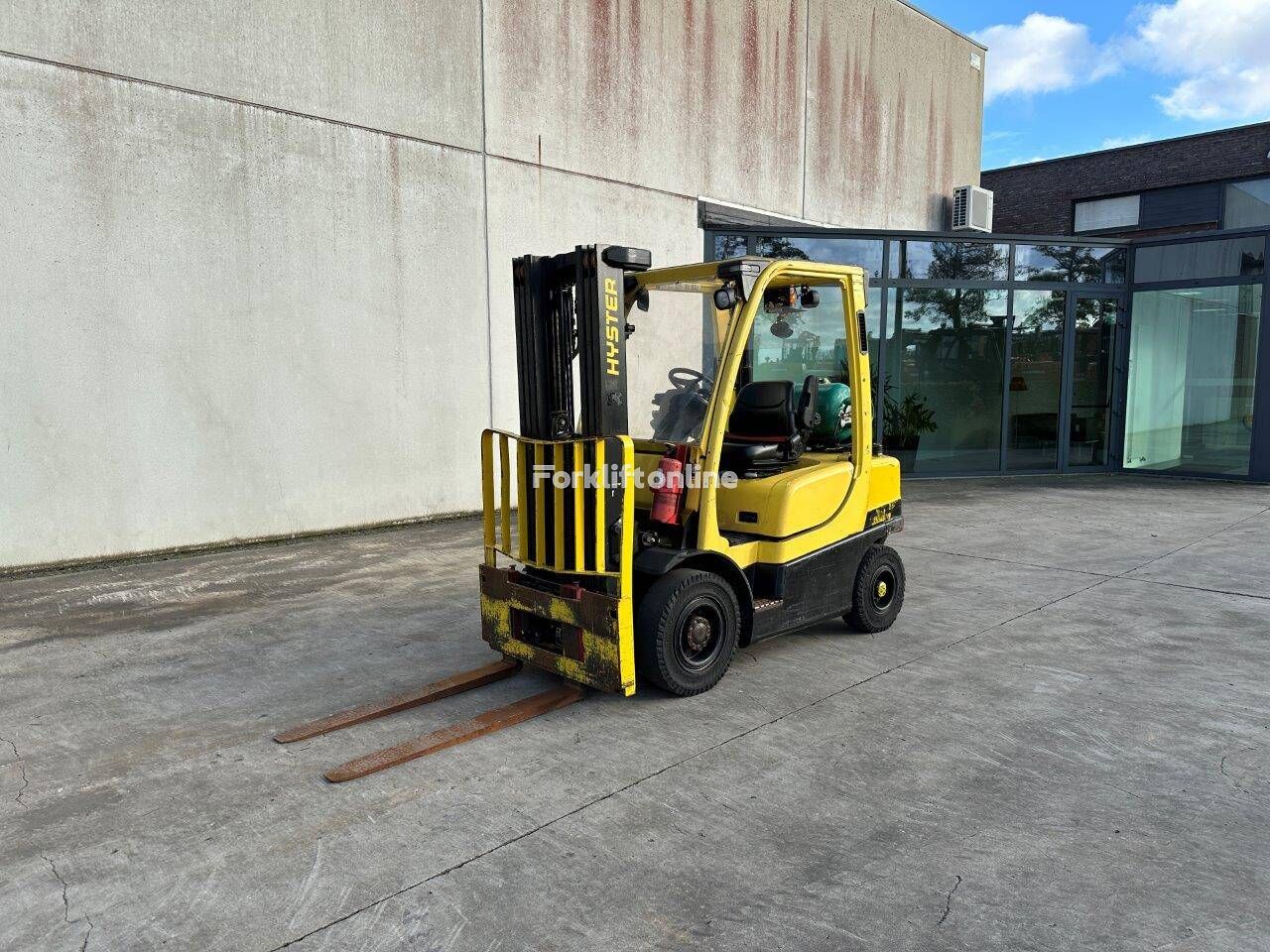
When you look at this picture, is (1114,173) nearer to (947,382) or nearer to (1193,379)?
(1193,379)

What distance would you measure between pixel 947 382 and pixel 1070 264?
2.65 m

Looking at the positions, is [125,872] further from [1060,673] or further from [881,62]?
[881,62]

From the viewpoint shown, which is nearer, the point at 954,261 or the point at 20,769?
the point at 20,769

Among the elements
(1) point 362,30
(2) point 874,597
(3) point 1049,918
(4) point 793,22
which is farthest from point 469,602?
(4) point 793,22

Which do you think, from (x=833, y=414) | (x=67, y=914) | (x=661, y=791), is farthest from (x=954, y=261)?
(x=67, y=914)

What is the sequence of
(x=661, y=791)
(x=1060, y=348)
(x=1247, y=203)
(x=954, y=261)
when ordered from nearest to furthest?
(x=661, y=791) → (x=954, y=261) → (x=1060, y=348) → (x=1247, y=203)

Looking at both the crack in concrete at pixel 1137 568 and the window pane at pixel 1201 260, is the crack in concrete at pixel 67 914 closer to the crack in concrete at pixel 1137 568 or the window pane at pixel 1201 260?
the crack in concrete at pixel 1137 568

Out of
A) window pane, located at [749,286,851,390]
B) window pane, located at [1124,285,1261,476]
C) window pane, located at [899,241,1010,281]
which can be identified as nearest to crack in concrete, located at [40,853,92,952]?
window pane, located at [749,286,851,390]

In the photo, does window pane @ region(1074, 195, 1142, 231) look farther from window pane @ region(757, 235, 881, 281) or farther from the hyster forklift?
the hyster forklift

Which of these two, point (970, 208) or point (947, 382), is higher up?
point (970, 208)

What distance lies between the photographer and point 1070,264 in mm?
13281

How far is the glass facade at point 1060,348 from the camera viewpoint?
12555 millimetres

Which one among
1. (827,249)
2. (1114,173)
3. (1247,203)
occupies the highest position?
(1114,173)

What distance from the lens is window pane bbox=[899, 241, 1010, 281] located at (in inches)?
500
